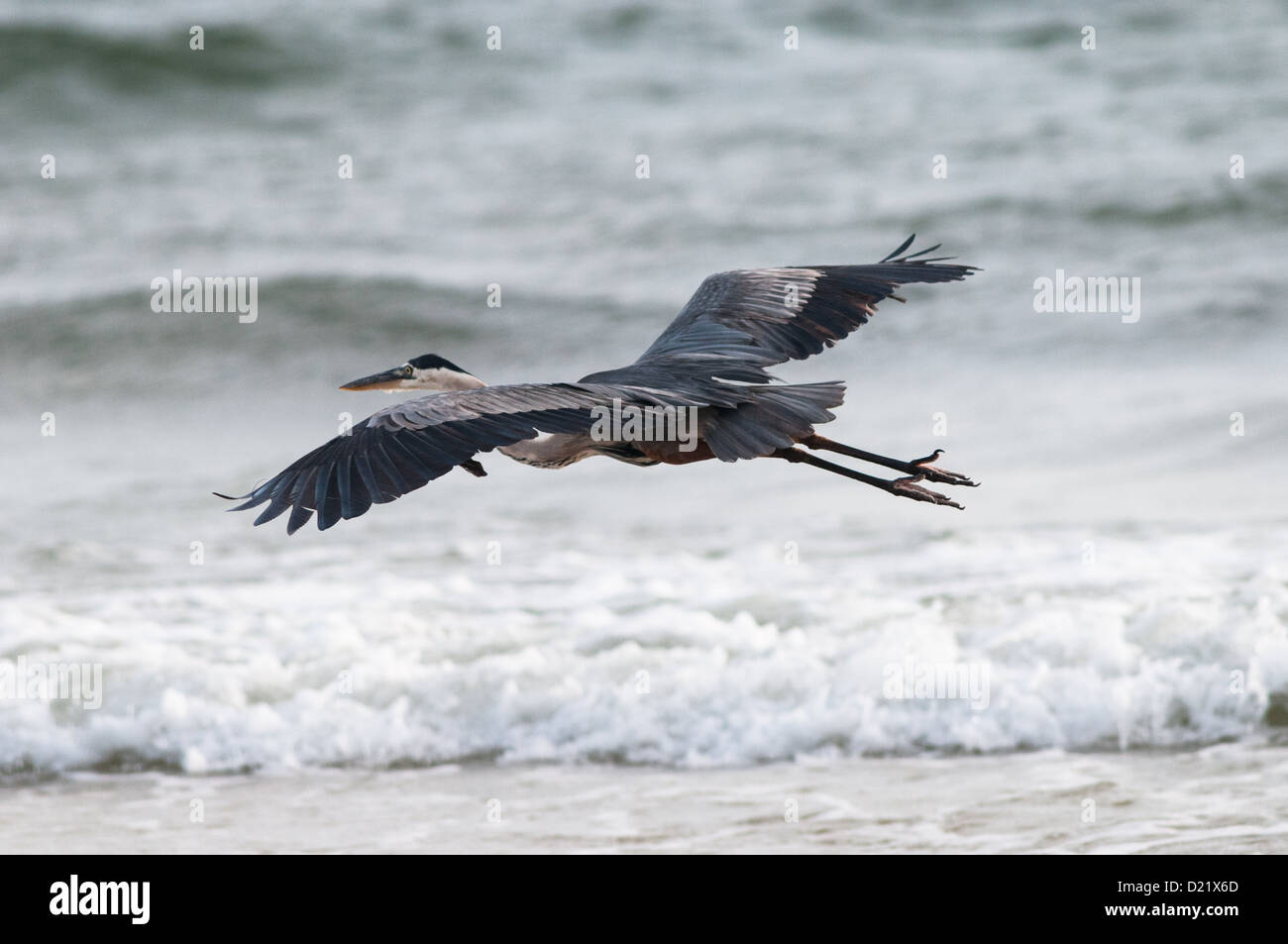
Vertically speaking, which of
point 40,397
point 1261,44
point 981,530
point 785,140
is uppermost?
point 1261,44

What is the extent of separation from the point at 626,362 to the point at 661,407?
695 centimetres

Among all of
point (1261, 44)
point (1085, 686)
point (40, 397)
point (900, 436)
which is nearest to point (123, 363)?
point (40, 397)

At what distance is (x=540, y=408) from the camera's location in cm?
465

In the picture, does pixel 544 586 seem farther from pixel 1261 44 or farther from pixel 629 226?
pixel 1261 44

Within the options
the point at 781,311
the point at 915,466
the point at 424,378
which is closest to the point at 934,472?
the point at 915,466

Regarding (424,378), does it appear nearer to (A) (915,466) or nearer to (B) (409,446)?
(B) (409,446)

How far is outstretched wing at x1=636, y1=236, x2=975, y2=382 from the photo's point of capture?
5766 millimetres

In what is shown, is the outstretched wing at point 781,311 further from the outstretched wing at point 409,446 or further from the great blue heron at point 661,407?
the outstretched wing at point 409,446

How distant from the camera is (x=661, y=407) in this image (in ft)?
16.1

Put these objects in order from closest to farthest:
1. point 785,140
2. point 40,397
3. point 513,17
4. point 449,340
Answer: point 40,397 → point 449,340 → point 785,140 → point 513,17

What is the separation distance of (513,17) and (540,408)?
12.6m

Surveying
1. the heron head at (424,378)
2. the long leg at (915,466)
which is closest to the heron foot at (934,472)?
the long leg at (915,466)

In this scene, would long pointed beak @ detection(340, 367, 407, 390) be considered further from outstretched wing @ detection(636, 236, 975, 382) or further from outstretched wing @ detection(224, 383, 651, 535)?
outstretched wing @ detection(224, 383, 651, 535)

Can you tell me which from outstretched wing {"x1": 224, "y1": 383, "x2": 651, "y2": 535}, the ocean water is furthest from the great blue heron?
the ocean water
